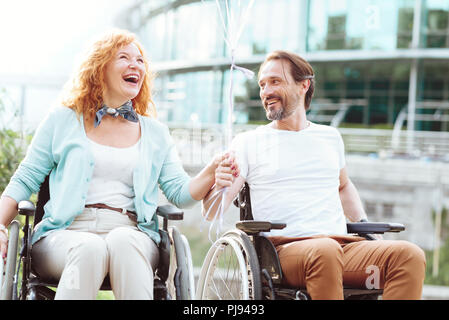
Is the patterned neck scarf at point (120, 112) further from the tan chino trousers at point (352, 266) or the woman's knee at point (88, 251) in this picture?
the tan chino trousers at point (352, 266)

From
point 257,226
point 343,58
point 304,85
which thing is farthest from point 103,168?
point 343,58

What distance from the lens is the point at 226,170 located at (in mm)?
2617

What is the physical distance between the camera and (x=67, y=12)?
23.8 ft

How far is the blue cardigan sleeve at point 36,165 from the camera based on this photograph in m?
2.60

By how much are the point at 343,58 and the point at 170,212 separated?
65.2 feet

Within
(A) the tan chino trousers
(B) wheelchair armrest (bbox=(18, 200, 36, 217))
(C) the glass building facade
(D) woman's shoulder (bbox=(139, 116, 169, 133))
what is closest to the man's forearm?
(A) the tan chino trousers

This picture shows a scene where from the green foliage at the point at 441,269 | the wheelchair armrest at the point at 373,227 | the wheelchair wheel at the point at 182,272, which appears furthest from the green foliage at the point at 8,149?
the green foliage at the point at 441,269

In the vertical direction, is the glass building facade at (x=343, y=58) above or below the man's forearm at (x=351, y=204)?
above

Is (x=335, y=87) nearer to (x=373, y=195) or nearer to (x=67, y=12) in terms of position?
(x=373, y=195)

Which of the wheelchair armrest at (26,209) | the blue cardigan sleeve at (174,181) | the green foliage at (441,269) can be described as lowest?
the green foliage at (441,269)

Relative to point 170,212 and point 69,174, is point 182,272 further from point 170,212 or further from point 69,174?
point 69,174

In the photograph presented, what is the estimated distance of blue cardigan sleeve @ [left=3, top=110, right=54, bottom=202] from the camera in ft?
8.54
